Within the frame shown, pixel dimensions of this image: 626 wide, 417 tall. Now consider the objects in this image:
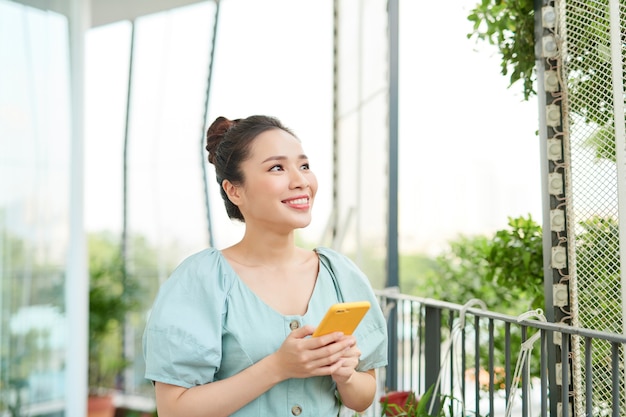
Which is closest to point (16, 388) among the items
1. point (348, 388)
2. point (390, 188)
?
point (390, 188)

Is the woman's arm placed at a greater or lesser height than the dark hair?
lesser

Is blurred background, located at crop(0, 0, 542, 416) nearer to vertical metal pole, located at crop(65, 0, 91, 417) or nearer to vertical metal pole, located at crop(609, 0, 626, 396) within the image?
vertical metal pole, located at crop(65, 0, 91, 417)

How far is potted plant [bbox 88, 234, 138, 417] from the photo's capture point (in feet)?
19.6

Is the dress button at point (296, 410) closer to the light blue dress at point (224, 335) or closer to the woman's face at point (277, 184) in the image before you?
the light blue dress at point (224, 335)

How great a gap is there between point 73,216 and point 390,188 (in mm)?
1718

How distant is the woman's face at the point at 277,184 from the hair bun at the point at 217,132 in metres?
0.12

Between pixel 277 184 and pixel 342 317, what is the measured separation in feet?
1.00

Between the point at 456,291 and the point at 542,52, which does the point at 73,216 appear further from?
the point at 542,52

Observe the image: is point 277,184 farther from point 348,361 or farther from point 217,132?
point 348,361

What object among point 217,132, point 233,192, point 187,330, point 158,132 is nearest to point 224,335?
point 187,330

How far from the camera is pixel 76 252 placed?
380 cm

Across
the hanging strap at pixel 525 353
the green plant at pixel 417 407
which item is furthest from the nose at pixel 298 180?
the green plant at pixel 417 407

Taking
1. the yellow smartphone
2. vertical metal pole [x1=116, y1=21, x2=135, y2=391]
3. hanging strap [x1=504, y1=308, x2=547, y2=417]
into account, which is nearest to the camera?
the yellow smartphone

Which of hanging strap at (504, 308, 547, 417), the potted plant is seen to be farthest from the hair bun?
the potted plant
